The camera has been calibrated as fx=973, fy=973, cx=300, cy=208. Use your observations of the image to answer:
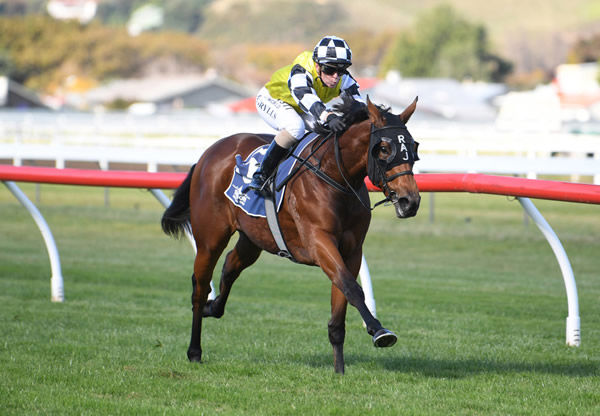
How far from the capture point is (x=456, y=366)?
19.9 ft

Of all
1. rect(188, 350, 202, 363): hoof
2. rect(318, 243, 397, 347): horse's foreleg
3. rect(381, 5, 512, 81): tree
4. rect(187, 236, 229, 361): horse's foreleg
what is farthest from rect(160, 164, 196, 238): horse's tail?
rect(381, 5, 512, 81): tree

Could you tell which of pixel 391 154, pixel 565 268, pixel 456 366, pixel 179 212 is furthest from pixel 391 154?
Answer: pixel 179 212

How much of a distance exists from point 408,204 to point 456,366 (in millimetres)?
1397

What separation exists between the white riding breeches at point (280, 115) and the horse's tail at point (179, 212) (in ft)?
2.78

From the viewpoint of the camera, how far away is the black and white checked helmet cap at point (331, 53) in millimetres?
5789

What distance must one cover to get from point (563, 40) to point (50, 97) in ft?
398

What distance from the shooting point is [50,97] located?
4405 inches

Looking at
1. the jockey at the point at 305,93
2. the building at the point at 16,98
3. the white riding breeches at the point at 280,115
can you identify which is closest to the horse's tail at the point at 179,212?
the white riding breeches at the point at 280,115

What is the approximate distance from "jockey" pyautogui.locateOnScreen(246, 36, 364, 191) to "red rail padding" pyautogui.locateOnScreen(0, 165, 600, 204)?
114 centimetres

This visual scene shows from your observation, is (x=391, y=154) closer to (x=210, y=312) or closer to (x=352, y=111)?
(x=352, y=111)

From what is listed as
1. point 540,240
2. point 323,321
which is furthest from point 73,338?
point 540,240

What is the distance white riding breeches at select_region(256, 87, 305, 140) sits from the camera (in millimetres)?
6008

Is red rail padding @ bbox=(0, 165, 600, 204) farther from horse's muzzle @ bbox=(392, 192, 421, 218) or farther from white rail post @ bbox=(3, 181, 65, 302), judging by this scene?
horse's muzzle @ bbox=(392, 192, 421, 218)

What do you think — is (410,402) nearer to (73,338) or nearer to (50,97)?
(73,338)
